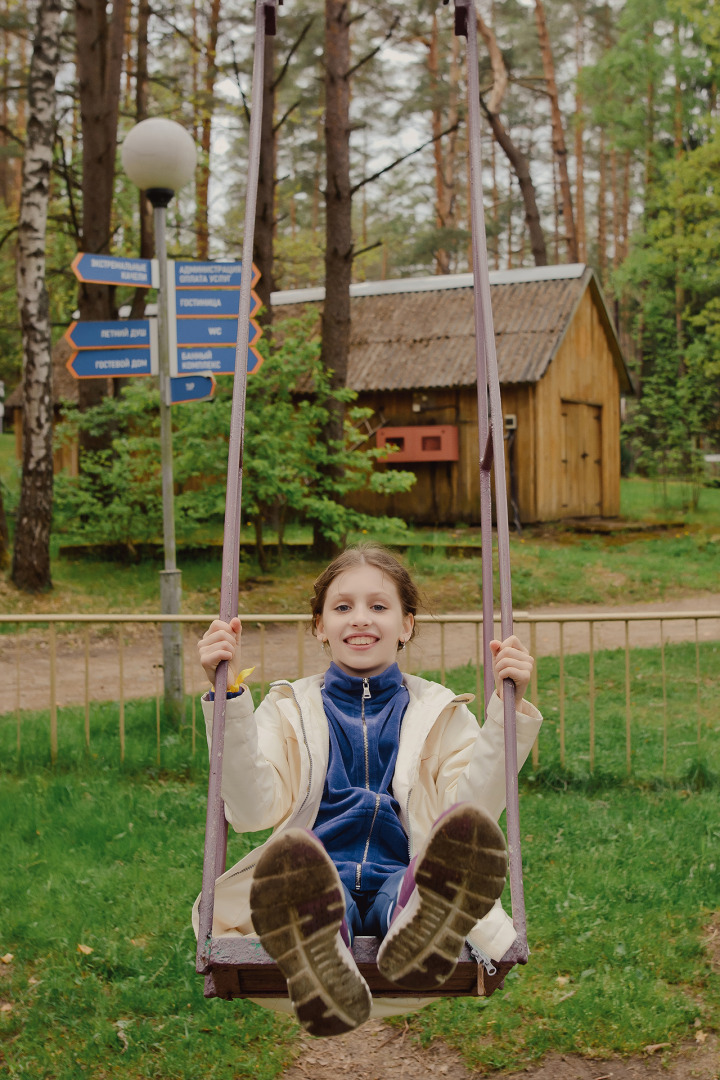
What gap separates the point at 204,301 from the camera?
581 cm

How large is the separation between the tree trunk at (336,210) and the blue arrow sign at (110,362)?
5.28 metres

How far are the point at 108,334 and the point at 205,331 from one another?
1.83ft

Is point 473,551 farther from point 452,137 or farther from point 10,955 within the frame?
point 452,137

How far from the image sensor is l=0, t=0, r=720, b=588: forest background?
11398 mm

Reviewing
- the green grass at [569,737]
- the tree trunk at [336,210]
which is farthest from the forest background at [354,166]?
the green grass at [569,737]

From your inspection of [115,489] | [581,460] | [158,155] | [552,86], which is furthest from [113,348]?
[552,86]

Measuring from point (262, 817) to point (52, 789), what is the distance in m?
2.99

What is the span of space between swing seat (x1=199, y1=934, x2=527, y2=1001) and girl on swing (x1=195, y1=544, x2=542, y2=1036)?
0.04 meters

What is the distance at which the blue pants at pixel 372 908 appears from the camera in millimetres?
2156

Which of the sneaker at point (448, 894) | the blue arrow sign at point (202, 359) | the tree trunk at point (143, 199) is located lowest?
the sneaker at point (448, 894)

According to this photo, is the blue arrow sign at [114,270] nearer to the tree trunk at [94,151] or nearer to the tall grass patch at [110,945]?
the tall grass patch at [110,945]

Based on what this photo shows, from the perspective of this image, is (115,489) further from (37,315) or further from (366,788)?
(366,788)

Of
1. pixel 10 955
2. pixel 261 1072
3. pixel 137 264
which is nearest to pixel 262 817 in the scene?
pixel 261 1072

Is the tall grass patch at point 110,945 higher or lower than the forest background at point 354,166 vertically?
lower
